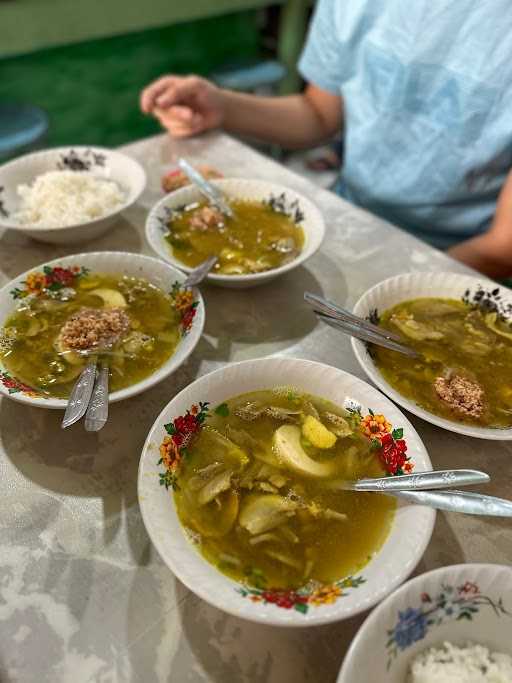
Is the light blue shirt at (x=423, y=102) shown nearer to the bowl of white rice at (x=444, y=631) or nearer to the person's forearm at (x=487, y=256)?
the person's forearm at (x=487, y=256)

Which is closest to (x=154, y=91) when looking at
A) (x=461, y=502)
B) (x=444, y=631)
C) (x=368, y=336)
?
(x=368, y=336)

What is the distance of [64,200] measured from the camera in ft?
5.63

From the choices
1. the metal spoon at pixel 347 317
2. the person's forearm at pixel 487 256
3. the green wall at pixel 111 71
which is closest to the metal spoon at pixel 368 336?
the metal spoon at pixel 347 317

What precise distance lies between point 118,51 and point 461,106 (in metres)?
3.73

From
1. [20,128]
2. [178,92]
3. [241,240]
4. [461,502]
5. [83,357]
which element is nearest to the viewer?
[461,502]

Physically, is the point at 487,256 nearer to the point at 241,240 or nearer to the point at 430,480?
the point at 241,240

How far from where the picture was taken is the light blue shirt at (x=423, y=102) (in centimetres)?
180

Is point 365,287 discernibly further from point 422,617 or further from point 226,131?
point 226,131

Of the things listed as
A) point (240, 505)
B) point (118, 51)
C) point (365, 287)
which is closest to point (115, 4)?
point (118, 51)

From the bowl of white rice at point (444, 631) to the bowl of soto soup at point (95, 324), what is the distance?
2.06 feet

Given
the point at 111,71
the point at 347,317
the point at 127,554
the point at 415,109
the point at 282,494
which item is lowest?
the point at 111,71

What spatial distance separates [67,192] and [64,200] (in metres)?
0.06

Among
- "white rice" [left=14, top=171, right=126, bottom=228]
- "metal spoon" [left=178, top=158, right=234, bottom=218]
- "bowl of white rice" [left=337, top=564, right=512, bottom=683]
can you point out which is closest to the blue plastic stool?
"white rice" [left=14, top=171, right=126, bottom=228]

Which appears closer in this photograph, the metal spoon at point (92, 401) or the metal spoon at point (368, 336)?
the metal spoon at point (92, 401)
